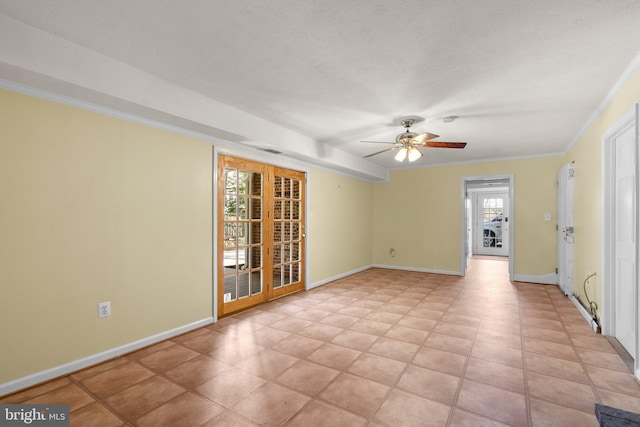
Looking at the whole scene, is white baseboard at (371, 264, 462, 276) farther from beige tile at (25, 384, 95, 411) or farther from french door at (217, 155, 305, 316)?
beige tile at (25, 384, 95, 411)

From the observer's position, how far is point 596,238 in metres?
3.25

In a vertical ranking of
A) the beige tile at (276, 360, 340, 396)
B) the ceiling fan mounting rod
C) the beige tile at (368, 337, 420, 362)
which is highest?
the ceiling fan mounting rod

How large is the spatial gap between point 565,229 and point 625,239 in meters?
2.24

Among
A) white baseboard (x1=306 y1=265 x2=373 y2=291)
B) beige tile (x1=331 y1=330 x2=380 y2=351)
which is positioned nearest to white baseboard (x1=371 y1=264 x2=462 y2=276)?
white baseboard (x1=306 y1=265 x2=373 y2=291)

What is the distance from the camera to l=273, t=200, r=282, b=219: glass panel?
14.9 feet

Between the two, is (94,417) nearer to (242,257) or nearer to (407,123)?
(242,257)

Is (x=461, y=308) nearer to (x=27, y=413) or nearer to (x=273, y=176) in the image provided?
(x=273, y=176)

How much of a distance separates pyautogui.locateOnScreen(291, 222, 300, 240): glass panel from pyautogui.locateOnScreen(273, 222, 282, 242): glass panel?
281mm

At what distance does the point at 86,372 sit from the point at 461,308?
4.11 m

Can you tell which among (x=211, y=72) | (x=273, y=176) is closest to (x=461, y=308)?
(x=273, y=176)

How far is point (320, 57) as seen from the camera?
2246mm

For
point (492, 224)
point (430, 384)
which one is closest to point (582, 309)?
point (430, 384)

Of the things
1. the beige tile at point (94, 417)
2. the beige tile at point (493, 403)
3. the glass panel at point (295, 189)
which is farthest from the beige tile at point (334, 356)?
the glass panel at point (295, 189)

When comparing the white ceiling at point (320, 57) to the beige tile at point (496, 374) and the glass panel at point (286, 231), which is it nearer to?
the glass panel at point (286, 231)
